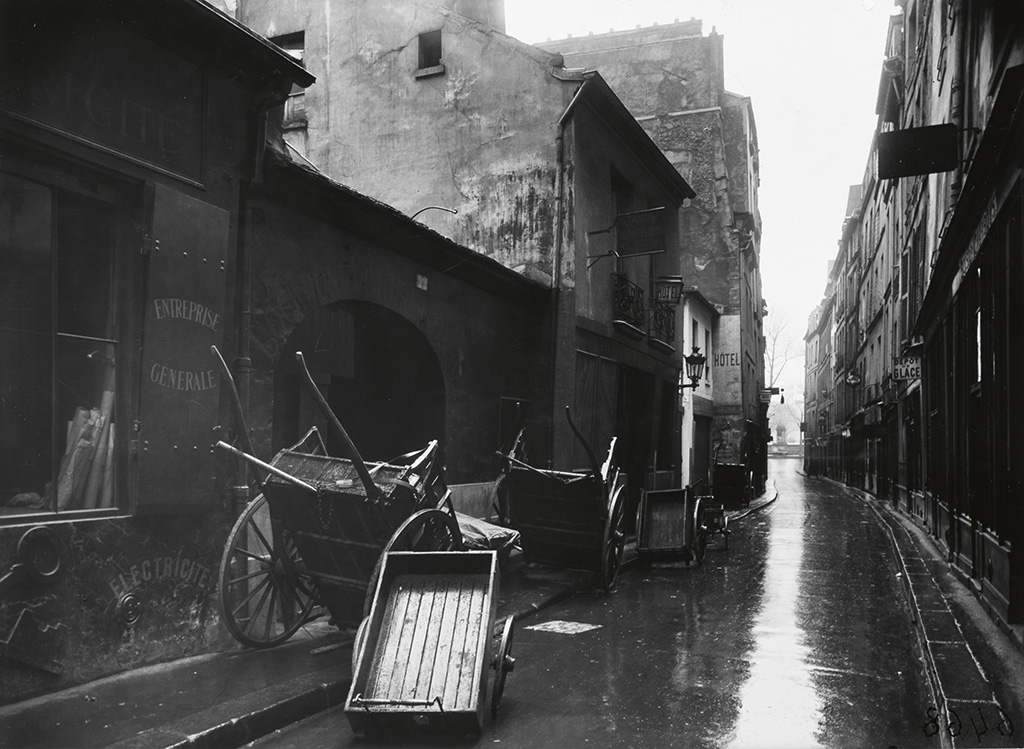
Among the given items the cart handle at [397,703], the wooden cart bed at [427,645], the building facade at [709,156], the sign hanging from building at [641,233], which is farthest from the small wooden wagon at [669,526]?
the building facade at [709,156]

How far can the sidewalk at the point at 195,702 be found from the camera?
455 cm

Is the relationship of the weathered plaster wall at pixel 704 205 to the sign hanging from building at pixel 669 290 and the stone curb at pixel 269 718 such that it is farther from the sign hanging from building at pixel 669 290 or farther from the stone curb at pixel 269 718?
the stone curb at pixel 269 718

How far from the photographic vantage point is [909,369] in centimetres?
1841

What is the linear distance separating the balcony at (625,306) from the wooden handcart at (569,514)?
6.39 metres

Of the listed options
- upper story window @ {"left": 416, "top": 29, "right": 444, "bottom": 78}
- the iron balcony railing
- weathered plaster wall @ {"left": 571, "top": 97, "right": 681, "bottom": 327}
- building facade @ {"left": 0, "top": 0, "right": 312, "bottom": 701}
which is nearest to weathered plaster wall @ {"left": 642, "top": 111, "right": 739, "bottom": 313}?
weathered plaster wall @ {"left": 571, "top": 97, "right": 681, "bottom": 327}

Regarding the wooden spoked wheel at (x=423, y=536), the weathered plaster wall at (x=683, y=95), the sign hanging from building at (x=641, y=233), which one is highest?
the weathered plaster wall at (x=683, y=95)

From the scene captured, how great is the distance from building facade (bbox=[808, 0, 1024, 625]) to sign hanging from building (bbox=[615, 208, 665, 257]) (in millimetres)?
3727

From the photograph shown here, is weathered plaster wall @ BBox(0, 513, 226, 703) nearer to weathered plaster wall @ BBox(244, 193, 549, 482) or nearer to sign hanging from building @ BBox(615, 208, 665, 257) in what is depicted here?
weathered plaster wall @ BBox(244, 193, 549, 482)

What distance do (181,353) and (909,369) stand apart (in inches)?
632

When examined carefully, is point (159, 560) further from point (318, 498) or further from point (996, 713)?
point (996, 713)

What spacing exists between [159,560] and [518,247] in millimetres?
8466

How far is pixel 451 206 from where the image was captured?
45.4 feet

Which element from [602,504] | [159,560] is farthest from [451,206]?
[159,560]

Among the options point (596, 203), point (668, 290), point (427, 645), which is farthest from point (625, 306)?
point (427, 645)
